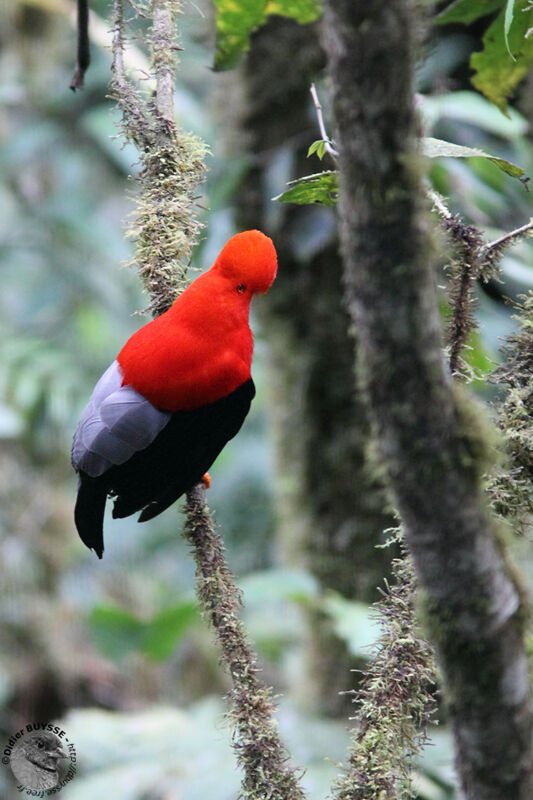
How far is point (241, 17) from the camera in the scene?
1819 mm

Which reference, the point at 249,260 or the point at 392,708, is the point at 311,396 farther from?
the point at 392,708

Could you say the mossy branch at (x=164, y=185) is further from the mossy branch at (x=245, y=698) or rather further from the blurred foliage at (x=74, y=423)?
the blurred foliage at (x=74, y=423)

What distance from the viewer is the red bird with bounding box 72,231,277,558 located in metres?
1.73

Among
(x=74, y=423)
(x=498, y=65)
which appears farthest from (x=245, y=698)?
(x=74, y=423)

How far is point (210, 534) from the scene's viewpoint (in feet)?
4.76

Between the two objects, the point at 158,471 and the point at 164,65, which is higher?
the point at 164,65

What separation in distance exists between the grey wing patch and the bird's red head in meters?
0.34

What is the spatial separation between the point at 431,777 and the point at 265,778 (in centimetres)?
127

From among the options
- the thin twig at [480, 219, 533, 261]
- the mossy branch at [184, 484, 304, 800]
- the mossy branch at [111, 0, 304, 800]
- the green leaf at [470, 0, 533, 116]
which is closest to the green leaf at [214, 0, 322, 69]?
the mossy branch at [111, 0, 304, 800]

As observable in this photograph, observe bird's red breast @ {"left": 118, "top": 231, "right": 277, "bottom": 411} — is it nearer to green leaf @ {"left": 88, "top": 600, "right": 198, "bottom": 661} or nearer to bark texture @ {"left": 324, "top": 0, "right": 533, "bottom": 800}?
bark texture @ {"left": 324, "top": 0, "right": 533, "bottom": 800}

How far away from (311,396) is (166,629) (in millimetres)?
1163

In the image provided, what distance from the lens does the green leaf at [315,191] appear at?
1351 millimetres

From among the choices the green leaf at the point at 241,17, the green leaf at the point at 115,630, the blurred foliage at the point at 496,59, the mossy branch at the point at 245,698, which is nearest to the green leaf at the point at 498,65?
the blurred foliage at the point at 496,59

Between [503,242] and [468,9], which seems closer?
[503,242]
